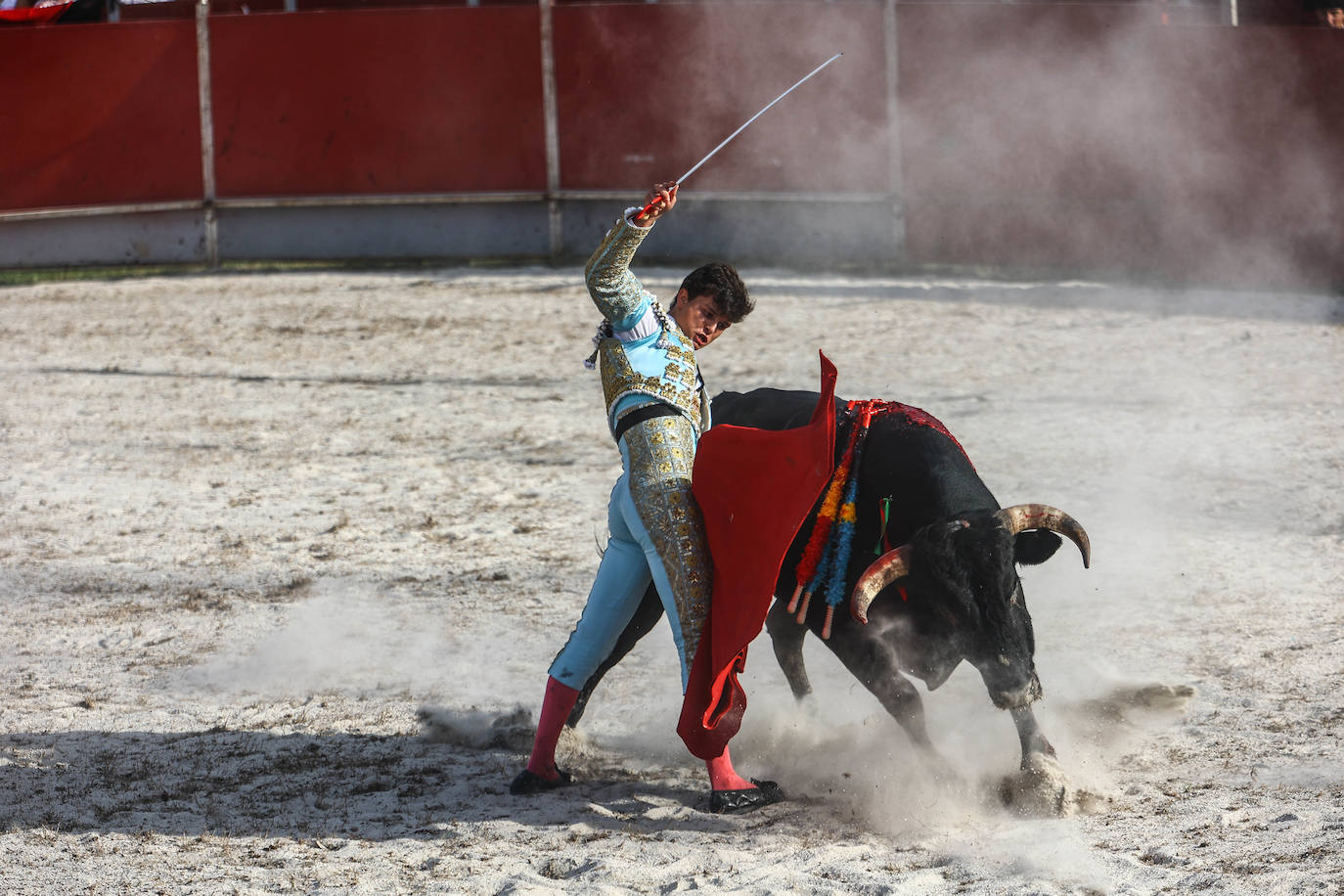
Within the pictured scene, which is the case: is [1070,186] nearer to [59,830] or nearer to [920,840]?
[920,840]

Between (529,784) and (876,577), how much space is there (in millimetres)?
981

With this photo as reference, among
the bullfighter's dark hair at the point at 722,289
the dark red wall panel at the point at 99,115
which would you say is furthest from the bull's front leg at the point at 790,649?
the dark red wall panel at the point at 99,115

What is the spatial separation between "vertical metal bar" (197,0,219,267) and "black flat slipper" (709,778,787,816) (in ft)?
27.6

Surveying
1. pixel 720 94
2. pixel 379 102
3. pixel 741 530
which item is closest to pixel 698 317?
pixel 741 530

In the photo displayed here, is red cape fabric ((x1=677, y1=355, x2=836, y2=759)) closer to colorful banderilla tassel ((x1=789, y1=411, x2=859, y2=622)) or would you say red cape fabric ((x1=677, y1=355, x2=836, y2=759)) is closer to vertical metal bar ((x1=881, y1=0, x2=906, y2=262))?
colorful banderilla tassel ((x1=789, y1=411, x2=859, y2=622))

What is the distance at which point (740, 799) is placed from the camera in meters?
3.34

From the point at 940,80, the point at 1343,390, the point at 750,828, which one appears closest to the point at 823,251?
the point at 940,80

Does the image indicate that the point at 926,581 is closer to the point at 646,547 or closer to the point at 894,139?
the point at 646,547

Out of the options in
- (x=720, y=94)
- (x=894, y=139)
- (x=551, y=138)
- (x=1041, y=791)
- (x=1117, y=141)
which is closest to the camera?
(x=1041, y=791)

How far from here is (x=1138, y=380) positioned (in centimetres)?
748

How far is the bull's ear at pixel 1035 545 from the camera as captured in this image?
3492 mm

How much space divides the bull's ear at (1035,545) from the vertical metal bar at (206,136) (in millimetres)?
8491

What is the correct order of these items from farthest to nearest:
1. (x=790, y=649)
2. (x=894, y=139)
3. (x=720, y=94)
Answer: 1. (x=720, y=94)
2. (x=894, y=139)
3. (x=790, y=649)

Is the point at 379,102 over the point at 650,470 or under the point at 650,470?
over
